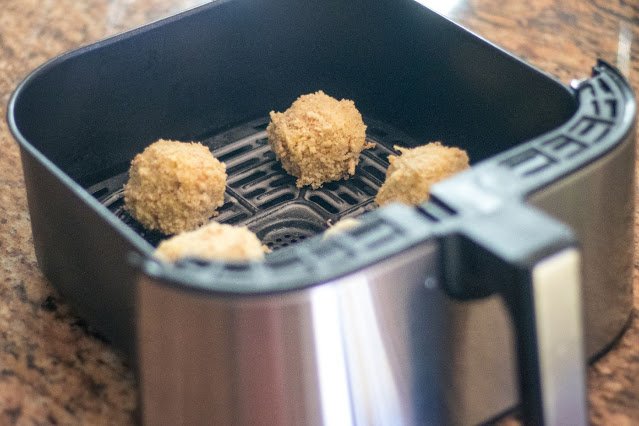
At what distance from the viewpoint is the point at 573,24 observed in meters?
1.48

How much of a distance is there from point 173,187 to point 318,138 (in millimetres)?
182

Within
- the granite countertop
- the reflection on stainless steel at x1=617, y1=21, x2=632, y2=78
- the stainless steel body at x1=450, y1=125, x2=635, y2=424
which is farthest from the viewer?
the reflection on stainless steel at x1=617, y1=21, x2=632, y2=78

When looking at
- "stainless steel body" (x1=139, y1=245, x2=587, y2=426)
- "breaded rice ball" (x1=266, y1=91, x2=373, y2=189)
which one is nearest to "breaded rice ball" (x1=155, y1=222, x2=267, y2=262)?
"stainless steel body" (x1=139, y1=245, x2=587, y2=426)

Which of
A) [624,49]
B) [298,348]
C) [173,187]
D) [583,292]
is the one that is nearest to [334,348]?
[298,348]

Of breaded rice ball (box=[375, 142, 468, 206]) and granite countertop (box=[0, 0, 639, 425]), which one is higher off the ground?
breaded rice ball (box=[375, 142, 468, 206])

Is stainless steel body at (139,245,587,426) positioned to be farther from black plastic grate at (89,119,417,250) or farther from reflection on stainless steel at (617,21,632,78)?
reflection on stainless steel at (617,21,632,78)

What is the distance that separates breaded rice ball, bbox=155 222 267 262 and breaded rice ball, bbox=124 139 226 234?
0.74 feet

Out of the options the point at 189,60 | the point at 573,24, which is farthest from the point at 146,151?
the point at 573,24

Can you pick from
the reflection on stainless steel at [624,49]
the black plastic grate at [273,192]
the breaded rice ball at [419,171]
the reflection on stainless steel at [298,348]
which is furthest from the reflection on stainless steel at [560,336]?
the reflection on stainless steel at [624,49]

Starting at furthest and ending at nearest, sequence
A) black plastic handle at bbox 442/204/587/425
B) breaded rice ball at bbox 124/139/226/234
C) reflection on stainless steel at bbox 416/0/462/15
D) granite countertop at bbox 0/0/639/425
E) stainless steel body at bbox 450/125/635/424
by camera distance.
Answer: reflection on stainless steel at bbox 416/0/462/15 → breaded rice ball at bbox 124/139/226/234 → granite countertop at bbox 0/0/639/425 → stainless steel body at bbox 450/125/635/424 → black plastic handle at bbox 442/204/587/425

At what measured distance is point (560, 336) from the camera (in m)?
0.72

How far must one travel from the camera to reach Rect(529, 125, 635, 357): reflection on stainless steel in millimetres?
856

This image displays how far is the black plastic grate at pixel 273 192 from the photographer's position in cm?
114

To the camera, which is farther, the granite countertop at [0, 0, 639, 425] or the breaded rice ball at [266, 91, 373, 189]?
the breaded rice ball at [266, 91, 373, 189]
